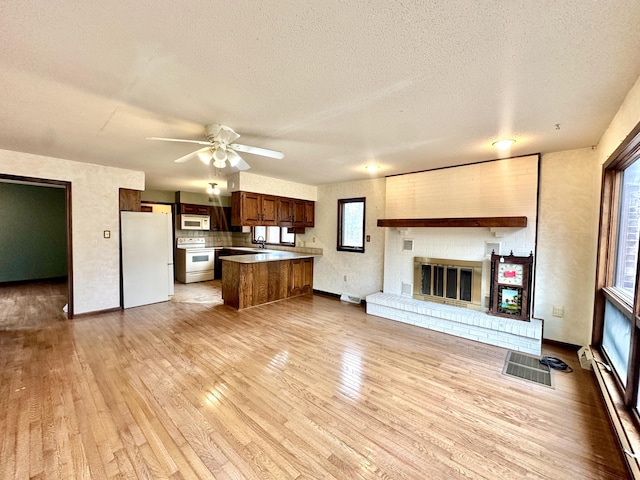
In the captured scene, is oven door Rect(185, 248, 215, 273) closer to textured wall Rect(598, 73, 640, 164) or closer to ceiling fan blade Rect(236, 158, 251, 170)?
ceiling fan blade Rect(236, 158, 251, 170)

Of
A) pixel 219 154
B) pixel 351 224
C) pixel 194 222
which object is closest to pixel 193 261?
pixel 194 222

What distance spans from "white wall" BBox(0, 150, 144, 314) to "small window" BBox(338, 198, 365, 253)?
13.0 feet

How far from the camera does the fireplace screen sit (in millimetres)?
3819

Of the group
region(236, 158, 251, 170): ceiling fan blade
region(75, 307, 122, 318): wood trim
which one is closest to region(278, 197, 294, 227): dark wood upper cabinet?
region(236, 158, 251, 170): ceiling fan blade

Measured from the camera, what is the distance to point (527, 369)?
2721 mm

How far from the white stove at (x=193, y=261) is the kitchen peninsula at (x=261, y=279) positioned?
225 cm

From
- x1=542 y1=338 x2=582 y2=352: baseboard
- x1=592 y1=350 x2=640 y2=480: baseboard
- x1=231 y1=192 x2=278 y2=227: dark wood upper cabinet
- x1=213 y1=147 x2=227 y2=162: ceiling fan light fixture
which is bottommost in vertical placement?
x1=542 y1=338 x2=582 y2=352: baseboard

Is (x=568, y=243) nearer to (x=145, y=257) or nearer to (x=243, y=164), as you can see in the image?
(x=243, y=164)

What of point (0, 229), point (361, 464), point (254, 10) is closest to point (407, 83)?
point (254, 10)

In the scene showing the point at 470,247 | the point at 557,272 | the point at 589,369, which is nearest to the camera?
the point at 589,369

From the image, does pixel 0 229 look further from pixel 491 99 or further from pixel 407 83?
pixel 491 99

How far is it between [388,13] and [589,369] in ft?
12.3

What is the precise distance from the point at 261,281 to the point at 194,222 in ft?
12.1

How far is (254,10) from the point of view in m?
1.20
